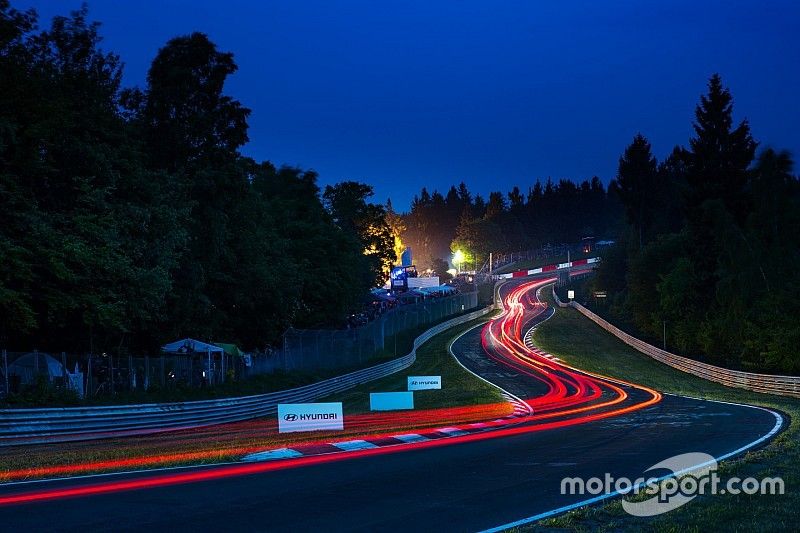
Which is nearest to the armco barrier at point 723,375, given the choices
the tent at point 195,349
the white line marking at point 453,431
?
the white line marking at point 453,431

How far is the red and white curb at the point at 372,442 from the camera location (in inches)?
660

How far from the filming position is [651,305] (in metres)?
85.0

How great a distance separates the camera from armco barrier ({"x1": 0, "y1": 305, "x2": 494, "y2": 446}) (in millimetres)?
21234

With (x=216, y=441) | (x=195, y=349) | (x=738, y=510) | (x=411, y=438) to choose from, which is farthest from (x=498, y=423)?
(x=195, y=349)

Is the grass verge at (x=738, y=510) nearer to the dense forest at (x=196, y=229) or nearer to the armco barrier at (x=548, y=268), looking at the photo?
the dense forest at (x=196, y=229)

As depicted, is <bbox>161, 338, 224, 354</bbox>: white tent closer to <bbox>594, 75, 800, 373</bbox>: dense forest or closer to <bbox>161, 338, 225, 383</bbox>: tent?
<bbox>161, 338, 225, 383</bbox>: tent

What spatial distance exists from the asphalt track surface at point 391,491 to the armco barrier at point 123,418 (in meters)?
8.83

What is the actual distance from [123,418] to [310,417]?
5852 mm

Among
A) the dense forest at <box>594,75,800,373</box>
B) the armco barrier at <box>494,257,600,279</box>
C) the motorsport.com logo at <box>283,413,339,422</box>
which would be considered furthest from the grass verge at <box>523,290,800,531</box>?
the armco barrier at <box>494,257,600,279</box>

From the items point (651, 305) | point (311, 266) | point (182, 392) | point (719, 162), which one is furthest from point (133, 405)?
point (651, 305)

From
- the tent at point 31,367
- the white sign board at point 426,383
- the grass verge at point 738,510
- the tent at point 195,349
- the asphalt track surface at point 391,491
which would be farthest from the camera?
the white sign board at point 426,383

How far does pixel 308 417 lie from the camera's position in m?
23.3

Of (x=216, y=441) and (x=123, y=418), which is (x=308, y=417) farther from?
(x=123, y=418)

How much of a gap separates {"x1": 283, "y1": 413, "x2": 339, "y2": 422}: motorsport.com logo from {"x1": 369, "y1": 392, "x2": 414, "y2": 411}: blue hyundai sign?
864cm
